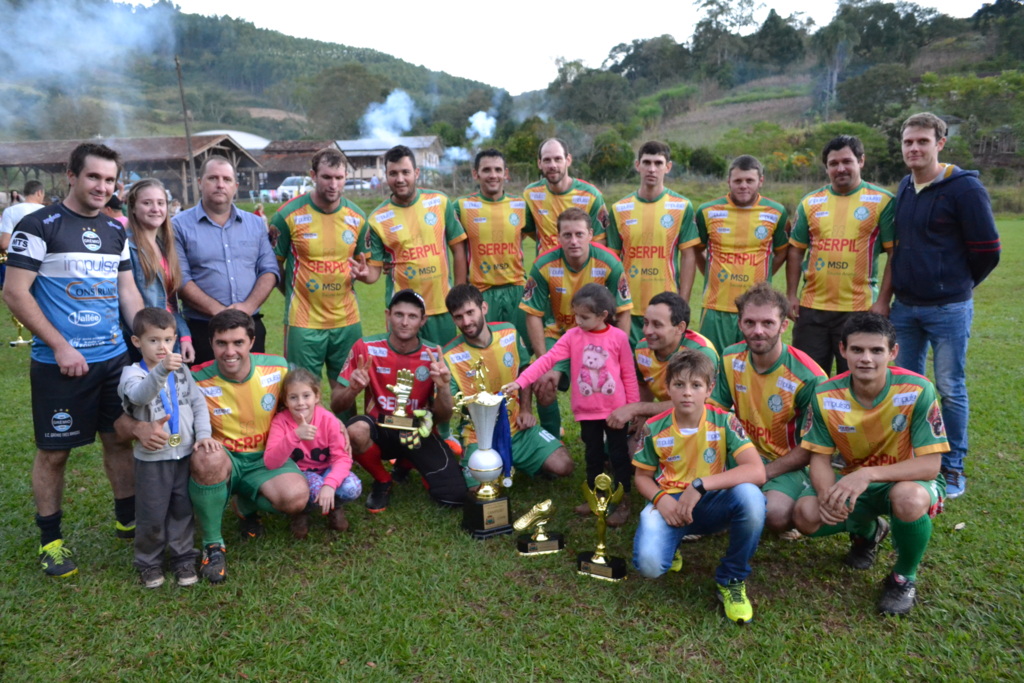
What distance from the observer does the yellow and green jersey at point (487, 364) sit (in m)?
4.70

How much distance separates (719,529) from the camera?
3508 millimetres

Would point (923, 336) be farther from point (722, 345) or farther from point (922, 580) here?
point (922, 580)

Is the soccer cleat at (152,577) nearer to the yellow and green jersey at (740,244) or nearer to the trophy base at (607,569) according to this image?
the trophy base at (607,569)

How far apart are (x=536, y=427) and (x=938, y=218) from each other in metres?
2.86

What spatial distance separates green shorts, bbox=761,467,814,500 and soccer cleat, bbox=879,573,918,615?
0.53m

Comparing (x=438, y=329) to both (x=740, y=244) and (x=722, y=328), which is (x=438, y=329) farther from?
(x=740, y=244)

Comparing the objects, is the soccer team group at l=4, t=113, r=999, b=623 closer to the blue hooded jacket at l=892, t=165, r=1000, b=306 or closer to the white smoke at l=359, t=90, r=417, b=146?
the blue hooded jacket at l=892, t=165, r=1000, b=306

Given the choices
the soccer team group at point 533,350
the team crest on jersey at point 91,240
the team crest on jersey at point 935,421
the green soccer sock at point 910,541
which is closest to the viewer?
the green soccer sock at point 910,541

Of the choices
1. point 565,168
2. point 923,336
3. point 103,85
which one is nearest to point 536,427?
point 565,168

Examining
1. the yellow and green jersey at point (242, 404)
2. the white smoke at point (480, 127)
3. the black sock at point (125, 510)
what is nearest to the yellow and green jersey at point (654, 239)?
the yellow and green jersey at point (242, 404)

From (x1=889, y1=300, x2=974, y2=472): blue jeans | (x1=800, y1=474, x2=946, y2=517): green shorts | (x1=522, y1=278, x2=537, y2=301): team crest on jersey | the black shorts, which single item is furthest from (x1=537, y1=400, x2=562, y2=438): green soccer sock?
the black shorts

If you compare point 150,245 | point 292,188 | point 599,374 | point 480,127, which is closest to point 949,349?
point 599,374

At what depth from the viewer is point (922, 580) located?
3.44 m

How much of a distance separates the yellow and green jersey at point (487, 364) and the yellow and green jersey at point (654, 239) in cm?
119
